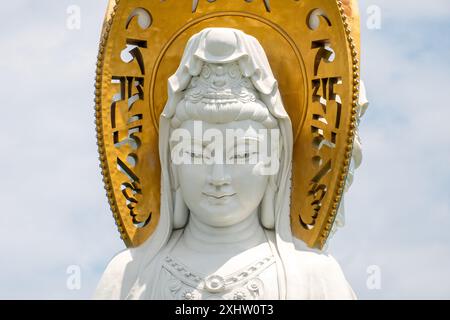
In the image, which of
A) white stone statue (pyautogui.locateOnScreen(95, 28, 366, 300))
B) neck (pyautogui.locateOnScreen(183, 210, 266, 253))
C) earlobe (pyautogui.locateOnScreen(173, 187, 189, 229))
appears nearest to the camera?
white stone statue (pyautogui.locateOnScreen(95, 28, 366, 300))

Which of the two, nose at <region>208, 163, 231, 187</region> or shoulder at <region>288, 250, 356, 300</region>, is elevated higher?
nose at <region>208, 163, 231, 187</region>

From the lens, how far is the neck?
1833cm

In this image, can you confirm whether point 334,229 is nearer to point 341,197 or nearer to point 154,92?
point 341,197

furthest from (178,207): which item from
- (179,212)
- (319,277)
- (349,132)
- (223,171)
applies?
(349,132)

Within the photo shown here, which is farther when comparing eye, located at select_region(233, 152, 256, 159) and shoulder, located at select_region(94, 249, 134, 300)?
shoulder, located at select_region(94, 249, 134, 300)

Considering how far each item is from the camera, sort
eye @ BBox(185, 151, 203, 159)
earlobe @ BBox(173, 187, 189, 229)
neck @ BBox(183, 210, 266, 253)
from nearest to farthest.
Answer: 1. eye @ BBox(185, 151, 203, 159)
2. neck @ BBox(183, 210, 266, 253)
3. earlobe @ BBox(173, 187, 189, 229)

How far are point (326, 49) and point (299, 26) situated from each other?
31 centimetres

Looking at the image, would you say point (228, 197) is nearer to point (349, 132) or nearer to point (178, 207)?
point (178, 207)

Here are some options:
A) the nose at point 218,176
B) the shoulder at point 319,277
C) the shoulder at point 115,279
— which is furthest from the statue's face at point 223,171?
the shoulder at point 115,279

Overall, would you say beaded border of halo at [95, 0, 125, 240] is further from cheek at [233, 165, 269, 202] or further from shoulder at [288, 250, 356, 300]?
shoulder at [288, 250, 356, 300]

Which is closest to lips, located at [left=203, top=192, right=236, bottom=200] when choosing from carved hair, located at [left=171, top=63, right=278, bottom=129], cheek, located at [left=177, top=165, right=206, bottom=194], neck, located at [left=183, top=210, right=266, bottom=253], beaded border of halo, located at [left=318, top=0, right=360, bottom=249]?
cheek, located at [left=177, top=165, right=206, bottom=194]

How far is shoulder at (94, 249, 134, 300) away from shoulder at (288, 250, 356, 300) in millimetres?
1371

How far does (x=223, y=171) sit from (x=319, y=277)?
45.2 inches

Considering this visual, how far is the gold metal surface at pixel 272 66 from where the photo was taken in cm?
1836
